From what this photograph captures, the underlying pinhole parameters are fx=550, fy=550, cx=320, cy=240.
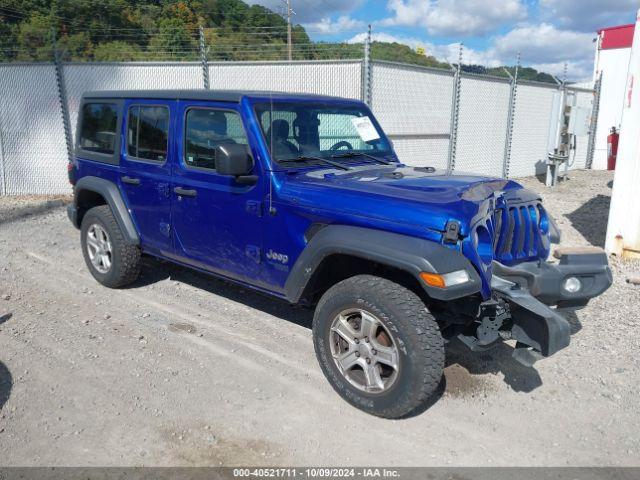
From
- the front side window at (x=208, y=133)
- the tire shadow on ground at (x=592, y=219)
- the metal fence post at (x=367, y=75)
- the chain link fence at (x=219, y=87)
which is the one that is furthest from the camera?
the chain link fence at (x=219, y=87)

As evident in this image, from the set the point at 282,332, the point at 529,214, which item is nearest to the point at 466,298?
the point at 529,214

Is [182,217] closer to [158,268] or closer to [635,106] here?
[158,268]

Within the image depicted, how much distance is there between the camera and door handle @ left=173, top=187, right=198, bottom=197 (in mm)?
4336

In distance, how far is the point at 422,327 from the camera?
10.1 feet

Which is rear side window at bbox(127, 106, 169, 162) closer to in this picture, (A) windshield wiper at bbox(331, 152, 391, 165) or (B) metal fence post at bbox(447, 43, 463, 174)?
(A) windshield wiper at bbox(331, 152, 391, 165)

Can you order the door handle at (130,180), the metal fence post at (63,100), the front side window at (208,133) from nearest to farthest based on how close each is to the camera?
the front side window at (208,133), the door handle at (130,180), the metal fence post at (63,100)

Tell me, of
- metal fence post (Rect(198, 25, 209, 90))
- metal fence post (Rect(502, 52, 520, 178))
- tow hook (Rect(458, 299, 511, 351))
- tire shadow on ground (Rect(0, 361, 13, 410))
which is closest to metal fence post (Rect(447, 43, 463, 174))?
metal fence post (Rect(502, 52, 520, 178))

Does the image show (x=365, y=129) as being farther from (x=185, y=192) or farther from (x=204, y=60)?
(x=204, y=60)

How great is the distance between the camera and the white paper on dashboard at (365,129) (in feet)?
15.5

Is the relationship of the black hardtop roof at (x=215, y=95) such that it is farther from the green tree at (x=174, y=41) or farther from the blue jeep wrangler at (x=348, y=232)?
the green tree at (x=174, y=41)

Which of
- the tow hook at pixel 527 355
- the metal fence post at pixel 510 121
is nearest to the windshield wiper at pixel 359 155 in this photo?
the tow hook at pixel 527 355

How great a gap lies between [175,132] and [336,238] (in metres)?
1.98

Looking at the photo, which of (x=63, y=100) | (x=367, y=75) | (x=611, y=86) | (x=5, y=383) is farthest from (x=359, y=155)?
(x=611, y=86)

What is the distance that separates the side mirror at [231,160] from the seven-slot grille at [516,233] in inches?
67.1
